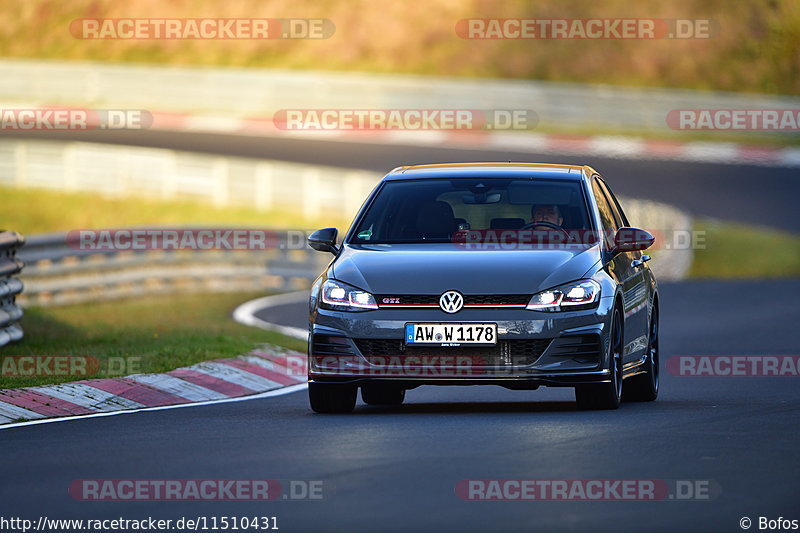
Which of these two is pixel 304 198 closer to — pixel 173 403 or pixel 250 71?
pixel 250 71

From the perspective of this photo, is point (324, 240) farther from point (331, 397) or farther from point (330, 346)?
point (331, 397)

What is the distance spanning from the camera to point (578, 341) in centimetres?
1073

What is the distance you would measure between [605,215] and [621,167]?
24.3 metres

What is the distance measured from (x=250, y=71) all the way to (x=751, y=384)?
30.0 metres

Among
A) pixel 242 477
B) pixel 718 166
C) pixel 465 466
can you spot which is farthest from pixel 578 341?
pixel 718 166

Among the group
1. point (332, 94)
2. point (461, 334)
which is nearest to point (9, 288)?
point (461, 334)

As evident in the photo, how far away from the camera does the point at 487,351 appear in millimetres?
10633

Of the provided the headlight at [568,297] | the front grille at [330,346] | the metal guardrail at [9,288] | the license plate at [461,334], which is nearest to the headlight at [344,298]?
the front grille at [330,346]

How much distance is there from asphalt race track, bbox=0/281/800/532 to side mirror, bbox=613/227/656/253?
3.53 feet

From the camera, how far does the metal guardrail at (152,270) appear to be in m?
21.8

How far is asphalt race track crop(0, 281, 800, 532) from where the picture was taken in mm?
7180

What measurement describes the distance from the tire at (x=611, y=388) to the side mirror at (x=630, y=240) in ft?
1.70

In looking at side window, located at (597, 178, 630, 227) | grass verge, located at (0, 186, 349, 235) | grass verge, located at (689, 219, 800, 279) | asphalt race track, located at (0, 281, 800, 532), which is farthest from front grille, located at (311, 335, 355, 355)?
grass verge, located at (0, 186, 349, 235)

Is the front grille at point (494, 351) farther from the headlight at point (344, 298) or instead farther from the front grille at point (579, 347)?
the headlight at point (344, 298)
